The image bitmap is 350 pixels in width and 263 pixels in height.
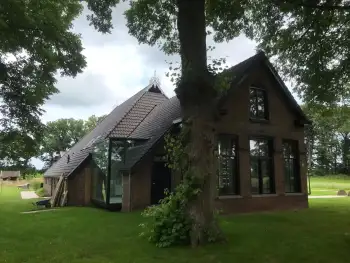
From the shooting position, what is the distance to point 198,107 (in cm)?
975

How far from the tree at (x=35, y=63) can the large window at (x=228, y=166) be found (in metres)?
8.20

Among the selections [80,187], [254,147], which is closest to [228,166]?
[254,147]

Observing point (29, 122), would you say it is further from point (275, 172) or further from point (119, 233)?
point (275, 172)

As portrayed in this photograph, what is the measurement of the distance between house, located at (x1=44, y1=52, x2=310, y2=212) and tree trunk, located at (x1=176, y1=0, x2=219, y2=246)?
247 inches

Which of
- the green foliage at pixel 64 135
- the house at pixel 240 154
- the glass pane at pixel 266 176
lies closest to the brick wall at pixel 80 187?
the house at pixel 240 154

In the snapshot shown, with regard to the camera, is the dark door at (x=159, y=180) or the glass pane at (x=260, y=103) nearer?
the dark door at (x=159, y=180)

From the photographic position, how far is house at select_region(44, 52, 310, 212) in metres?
16.5

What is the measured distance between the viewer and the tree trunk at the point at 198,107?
30.7 feet

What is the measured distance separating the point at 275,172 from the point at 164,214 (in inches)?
371

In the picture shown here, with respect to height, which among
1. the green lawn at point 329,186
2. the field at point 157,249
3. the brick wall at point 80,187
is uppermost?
the brick wall at point 80,187

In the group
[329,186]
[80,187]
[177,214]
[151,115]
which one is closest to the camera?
[177,214]

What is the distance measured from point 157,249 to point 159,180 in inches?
345

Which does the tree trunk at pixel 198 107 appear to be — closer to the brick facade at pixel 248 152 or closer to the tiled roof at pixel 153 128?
the brick facade at pixel 248 152

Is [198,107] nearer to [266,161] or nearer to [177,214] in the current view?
[177,214]
